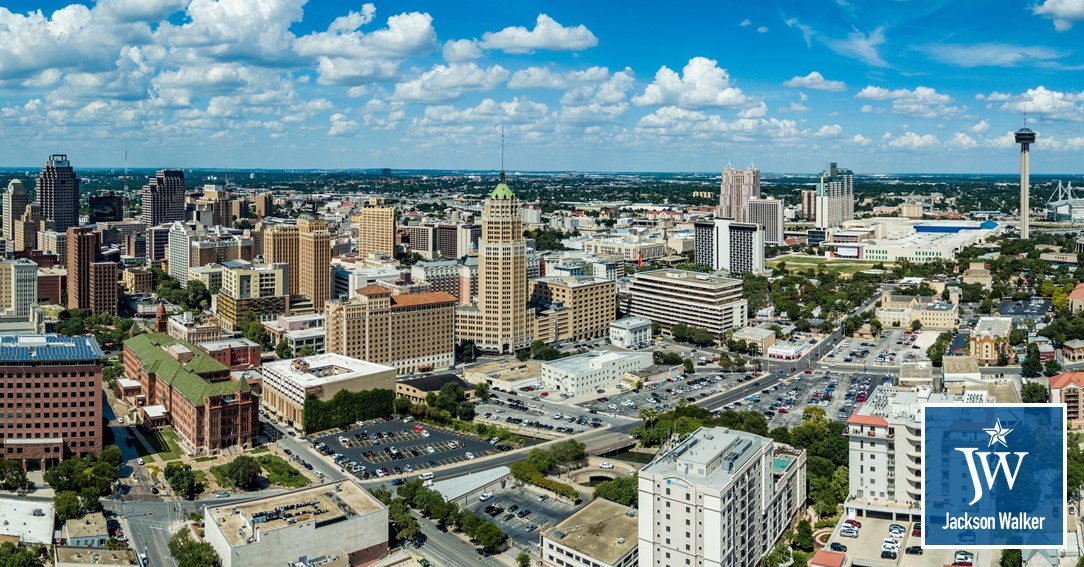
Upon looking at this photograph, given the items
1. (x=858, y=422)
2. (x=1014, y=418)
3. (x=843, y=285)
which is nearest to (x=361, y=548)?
(x=858, y=422)

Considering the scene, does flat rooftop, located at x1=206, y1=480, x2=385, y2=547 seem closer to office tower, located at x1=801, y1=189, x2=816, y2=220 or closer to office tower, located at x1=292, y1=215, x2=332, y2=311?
office tower, located at x1=292, y1=215, x2=332, y2=311

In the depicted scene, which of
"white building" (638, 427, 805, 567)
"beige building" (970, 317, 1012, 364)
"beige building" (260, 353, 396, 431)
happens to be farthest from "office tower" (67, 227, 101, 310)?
"beige building" (970, 317, 1012, 364)

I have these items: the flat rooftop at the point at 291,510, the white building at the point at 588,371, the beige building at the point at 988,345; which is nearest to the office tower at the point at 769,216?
the beige building at the point at 988,345

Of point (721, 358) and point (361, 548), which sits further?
point (721, 358)

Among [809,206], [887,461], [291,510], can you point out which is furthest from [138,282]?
[809,206]

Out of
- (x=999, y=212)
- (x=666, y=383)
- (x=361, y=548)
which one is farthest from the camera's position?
(x=999, y=212)

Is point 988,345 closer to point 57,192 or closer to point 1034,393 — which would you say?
point 1034,393

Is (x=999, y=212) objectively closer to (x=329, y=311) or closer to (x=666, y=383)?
(x=666, y=383)

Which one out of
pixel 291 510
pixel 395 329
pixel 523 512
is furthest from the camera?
pixel 395 329
